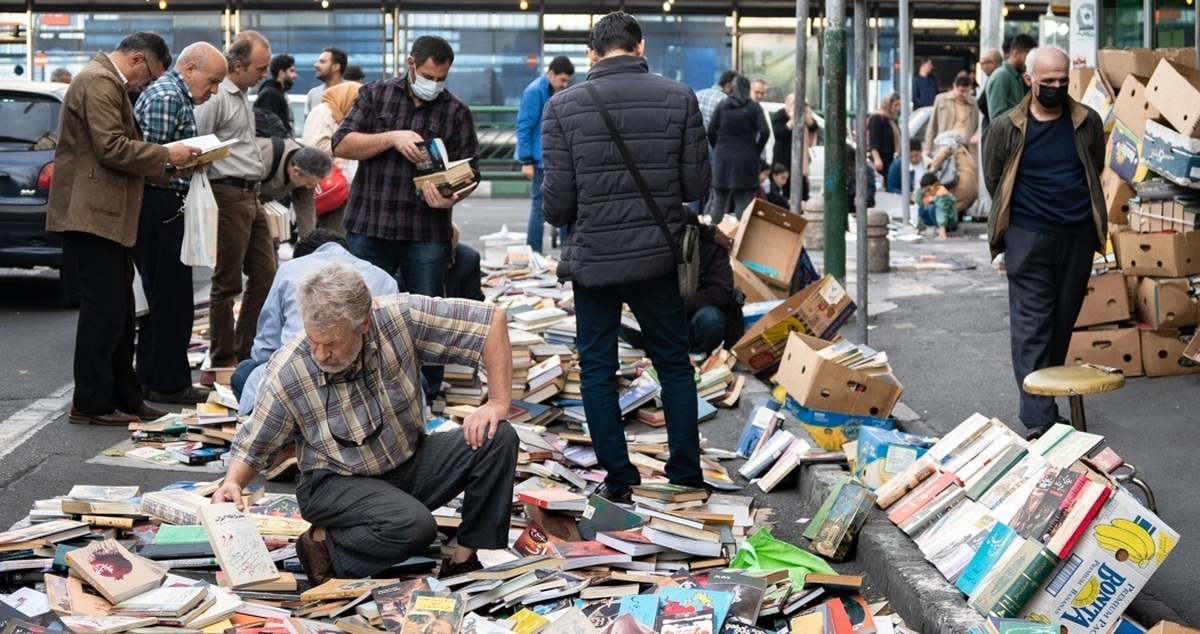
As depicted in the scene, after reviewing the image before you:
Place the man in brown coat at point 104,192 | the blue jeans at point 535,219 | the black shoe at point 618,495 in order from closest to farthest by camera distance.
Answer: the black shoe at point 618,495
the man in brown coat at point 104,192
the blue jeans at point 535,219

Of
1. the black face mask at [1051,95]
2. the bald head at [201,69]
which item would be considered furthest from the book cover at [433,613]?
the bald head at [201,69]

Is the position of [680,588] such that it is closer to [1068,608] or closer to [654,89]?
[1068,608]

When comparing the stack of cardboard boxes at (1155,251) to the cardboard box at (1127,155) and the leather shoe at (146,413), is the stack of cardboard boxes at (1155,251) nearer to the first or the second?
the cardboard box at (1127,155)

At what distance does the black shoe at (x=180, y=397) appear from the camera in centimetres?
857

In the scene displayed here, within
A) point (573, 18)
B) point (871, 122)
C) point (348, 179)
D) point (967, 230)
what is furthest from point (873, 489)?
point (573, 18)

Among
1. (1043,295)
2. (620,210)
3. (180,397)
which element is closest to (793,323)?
(1043,295)

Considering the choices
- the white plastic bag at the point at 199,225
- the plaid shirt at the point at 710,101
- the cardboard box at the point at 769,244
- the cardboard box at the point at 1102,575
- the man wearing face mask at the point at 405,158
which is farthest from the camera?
the plaid shirt at the point at 710,101

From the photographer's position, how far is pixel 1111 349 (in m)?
8.75

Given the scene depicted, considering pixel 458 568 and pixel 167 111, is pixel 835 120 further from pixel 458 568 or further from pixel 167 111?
pixel 458 568

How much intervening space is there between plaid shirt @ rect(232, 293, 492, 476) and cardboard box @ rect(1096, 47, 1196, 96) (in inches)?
233

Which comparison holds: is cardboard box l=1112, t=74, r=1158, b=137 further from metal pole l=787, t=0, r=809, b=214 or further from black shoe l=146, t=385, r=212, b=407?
black shoe l=146, t=385, r=212, b=407

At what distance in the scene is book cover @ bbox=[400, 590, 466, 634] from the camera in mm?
4695

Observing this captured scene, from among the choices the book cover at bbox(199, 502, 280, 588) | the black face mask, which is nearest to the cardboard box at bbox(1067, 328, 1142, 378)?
the black face mask

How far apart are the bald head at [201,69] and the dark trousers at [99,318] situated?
959 millimetres
